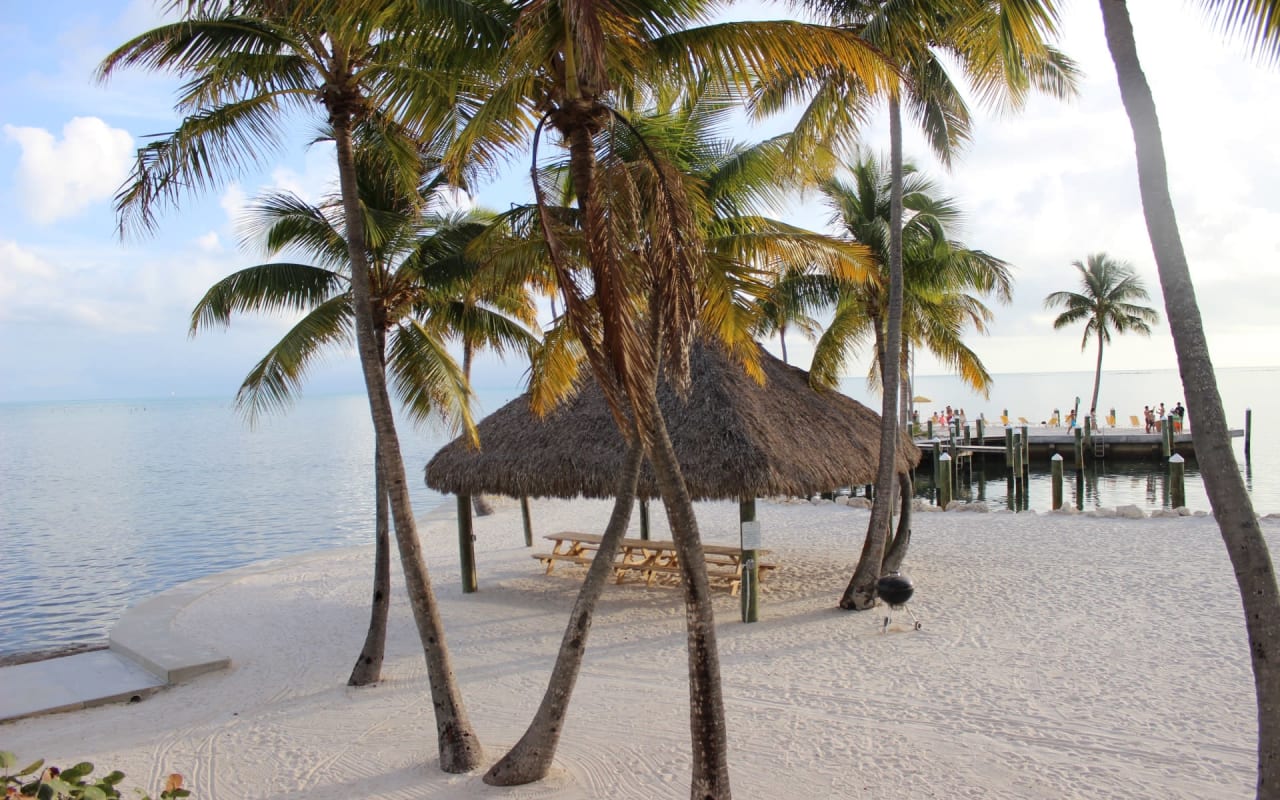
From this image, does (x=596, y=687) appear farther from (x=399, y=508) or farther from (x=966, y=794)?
(x=966, y=794)

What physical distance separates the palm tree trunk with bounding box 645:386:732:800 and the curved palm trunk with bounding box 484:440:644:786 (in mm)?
820

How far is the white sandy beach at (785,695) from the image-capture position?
599 cm

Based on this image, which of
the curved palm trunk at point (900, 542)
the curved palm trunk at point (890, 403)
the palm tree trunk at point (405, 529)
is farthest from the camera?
the curved palm trunk at point (900, 542)

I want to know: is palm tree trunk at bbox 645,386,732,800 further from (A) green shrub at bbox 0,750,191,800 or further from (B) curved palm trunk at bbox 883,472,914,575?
(B) curved palm trunk at bbox 883,472,914,575

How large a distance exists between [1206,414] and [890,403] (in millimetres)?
6614

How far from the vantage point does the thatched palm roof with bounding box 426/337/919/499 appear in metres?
10.1

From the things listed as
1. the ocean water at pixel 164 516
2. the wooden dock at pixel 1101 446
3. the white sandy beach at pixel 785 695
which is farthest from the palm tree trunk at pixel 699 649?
the wooden dock at pixel 1101 446

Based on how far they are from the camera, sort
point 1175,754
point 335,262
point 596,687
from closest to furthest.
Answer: point 1175,754, point 596,687, point 335,262

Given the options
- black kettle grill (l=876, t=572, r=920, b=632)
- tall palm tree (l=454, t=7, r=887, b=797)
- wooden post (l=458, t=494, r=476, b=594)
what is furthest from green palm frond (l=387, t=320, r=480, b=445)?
black kettle grill (l=876, t=572, r=920, b=632)

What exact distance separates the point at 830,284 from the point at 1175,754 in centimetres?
852

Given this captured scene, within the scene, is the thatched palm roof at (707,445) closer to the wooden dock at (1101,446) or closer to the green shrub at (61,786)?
the green shrub at (61,786)

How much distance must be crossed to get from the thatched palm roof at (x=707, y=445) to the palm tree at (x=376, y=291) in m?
1.92

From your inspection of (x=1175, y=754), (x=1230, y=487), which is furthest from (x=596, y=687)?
(x=1230, y=487)

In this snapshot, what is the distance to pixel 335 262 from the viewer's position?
952cm
